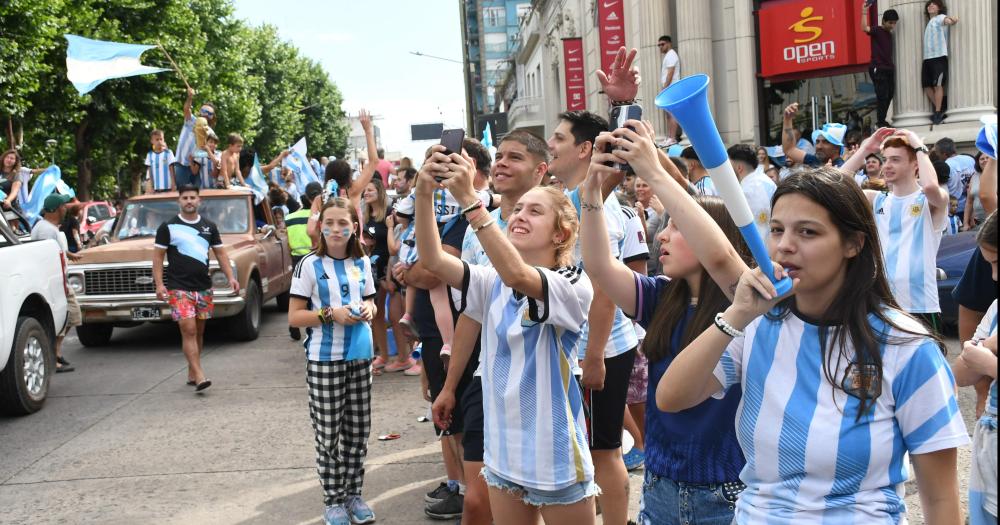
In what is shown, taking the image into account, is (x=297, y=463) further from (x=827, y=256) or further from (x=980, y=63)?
(x=980, y=63)

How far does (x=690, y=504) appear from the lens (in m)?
2.89

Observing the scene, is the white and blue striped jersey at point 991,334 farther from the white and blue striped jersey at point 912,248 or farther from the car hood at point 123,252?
the car hood at point 123,252

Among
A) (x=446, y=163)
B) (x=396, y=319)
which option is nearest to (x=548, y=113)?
(x=396, y=319)

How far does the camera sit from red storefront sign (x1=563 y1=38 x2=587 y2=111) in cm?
3127

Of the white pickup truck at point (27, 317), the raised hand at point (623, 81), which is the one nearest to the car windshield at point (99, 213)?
the white pickup truck at point (27, 317)

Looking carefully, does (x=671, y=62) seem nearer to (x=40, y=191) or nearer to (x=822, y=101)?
(x=822, y=101)

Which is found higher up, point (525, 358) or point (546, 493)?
point (525, 358)

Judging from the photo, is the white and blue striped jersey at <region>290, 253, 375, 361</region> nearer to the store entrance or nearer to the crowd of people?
the crowd of people

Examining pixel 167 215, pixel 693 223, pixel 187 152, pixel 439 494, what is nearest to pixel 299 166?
pixel 187 152

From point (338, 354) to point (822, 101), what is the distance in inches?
588

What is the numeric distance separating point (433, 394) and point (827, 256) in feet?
11.0

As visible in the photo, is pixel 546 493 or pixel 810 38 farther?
pixel 810 38

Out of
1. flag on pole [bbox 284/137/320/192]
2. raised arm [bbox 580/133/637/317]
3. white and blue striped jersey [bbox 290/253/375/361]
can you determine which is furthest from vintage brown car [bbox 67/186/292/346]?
raised arm [bbox 580/133/637/317]

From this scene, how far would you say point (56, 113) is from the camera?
1164 inches
